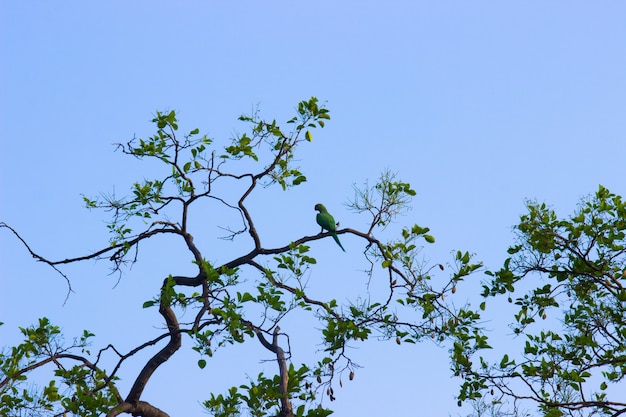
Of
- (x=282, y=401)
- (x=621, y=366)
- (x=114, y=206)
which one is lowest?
(x=282, y=401)

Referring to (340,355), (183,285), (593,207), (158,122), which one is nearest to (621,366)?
(593,207)

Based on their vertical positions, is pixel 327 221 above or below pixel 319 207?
below

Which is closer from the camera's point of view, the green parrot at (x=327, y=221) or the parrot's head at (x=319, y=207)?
the green parrot at (x=327, y=221)

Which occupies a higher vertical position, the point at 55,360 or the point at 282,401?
the point at 55,360

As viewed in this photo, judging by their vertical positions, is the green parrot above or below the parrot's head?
below

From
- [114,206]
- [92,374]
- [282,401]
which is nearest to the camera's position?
[282,401]

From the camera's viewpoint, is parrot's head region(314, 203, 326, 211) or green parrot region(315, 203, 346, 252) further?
parrot's head region(314, 203, 326, 211)

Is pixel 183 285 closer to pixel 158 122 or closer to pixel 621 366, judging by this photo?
pixel 158 122

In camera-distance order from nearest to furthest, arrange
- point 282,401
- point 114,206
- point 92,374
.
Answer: point 282,401 < point 92,374 < point 114,206

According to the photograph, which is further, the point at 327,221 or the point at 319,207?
the point at 319,207

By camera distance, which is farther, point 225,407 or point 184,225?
point 184,225

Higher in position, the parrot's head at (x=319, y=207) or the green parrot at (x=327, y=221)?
the parrot's head at (x=319, y=207)

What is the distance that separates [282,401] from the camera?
7840 mm

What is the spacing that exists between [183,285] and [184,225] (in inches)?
27.8
